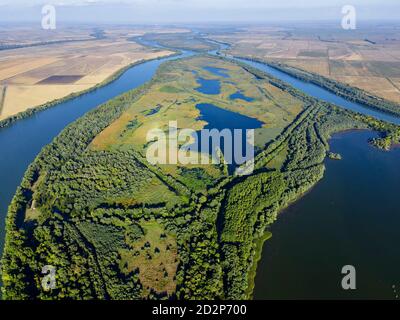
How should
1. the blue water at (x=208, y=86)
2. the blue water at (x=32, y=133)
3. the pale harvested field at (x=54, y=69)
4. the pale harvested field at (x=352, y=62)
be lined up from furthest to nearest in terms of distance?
the pale harvested field at (x=352, y=62) < the blue water at (x=208, y=86) < the pale harvested field at (x=54, y=69) < the blue water at (x=32, y=133)

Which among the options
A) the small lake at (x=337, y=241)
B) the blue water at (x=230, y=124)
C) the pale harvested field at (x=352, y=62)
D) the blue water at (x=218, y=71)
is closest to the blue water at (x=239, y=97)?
the blue water at (x=230, y=124)

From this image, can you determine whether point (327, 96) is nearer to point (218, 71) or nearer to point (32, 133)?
point (218, 71)

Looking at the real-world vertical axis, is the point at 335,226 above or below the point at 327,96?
below

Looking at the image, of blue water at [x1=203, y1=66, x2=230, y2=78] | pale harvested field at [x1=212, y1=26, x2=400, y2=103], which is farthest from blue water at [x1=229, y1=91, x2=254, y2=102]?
pale harvested field at [x1=212, y1=26, x2=400, y2=103]

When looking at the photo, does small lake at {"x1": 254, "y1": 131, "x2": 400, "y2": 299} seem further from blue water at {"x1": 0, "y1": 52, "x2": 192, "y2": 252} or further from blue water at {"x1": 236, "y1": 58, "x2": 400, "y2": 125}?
blue water at {"x1": 0, "y1": 52, "x2": 192, "y2": 252}

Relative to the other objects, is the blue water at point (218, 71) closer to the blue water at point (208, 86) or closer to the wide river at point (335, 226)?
the blue water at point (208, 86)

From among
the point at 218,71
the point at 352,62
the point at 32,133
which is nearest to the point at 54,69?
the point at 218,71
